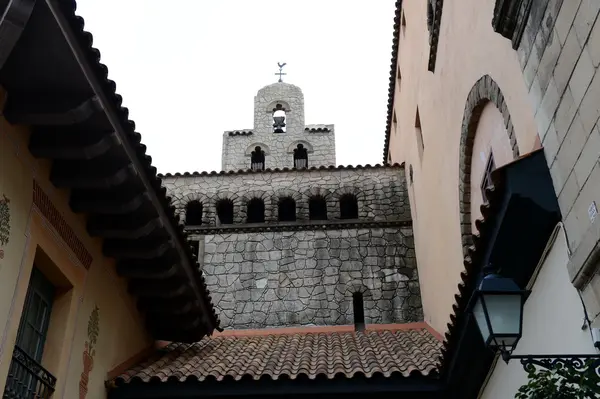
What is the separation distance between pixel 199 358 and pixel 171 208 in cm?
243

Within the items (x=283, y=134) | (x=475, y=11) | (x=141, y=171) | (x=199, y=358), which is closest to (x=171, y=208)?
(x=141, y=171)

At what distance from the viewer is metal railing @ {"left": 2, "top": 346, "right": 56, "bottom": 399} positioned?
5.62m

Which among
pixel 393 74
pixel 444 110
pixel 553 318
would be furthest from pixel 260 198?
pixel 553 318

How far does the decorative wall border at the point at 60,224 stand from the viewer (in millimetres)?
6129

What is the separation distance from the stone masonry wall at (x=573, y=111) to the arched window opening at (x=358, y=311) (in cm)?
782

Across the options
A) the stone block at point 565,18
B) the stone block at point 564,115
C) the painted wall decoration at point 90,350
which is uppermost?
the stone block at point 565,18

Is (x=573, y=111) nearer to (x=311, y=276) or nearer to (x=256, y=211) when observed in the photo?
(x=311, y=276)

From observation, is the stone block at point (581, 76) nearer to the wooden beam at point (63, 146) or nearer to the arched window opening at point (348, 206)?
the wooden beam at point (63, 146)

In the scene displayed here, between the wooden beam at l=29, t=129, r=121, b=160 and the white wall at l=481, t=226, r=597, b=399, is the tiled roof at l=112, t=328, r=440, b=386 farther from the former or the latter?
the wooden beam at l=29, t=129, r=121, b=160

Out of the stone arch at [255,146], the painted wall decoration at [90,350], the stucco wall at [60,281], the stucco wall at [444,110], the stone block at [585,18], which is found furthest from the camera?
the stone arch at [255,146]

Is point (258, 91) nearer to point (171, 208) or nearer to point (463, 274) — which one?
point (171, 208)

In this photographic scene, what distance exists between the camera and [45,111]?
18.1 feet

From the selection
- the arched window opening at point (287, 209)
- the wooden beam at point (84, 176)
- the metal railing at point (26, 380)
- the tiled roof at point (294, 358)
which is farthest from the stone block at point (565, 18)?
the arched window opening at point (287, 209)

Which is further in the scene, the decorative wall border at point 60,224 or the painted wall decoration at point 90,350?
the painted wall decoration at point 90,350
